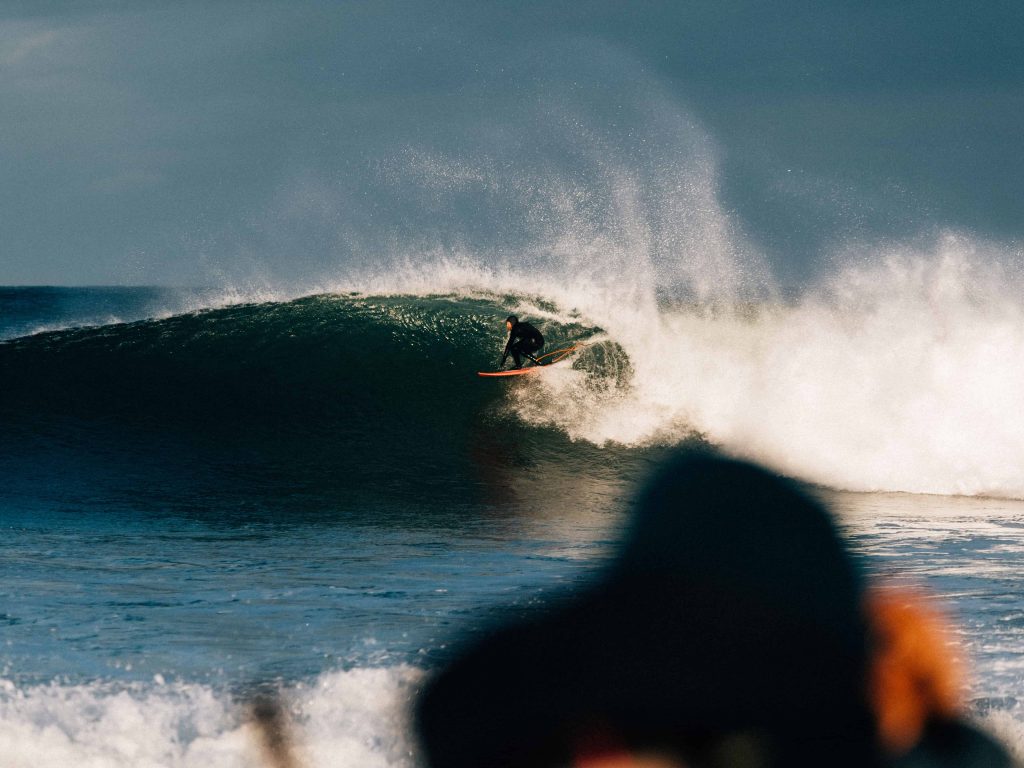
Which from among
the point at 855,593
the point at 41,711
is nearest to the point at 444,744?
the point at 41,711

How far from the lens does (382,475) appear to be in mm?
10570

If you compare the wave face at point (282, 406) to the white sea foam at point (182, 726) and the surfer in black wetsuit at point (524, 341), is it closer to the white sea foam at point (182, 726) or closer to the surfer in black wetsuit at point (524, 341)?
the surfer in black wetsuit at point (524, 341)

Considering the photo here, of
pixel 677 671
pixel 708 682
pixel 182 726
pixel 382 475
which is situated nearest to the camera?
pixel 182 726

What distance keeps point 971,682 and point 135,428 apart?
31.7ft

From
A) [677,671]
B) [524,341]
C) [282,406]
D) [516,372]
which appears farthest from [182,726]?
[282,406]

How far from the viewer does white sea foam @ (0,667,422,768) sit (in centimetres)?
405

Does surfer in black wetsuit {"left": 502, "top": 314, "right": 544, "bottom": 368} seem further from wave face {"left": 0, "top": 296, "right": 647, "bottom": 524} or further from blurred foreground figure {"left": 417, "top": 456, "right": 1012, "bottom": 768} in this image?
blurred foreground figure {"left": 417, "top": 456, "right": 1012, "bottom": 768}

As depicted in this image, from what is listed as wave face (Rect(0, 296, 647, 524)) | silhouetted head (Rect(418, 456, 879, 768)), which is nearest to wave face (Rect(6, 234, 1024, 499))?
wave face (Rect(0, 296, 647, 524))

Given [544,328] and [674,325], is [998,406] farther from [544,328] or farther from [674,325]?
[544,328]

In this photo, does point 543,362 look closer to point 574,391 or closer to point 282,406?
point 574,391

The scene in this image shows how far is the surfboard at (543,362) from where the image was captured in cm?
1206

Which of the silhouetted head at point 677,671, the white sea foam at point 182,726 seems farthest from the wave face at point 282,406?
the white sea foam at point 182,726

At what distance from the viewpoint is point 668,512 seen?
9258 millimetres

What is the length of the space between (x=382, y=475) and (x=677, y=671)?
6.13 meters
